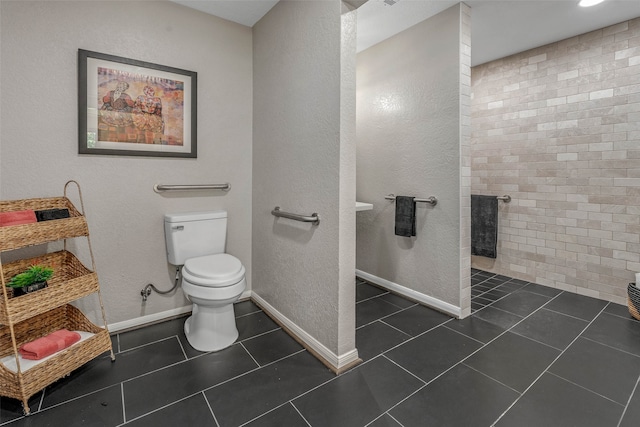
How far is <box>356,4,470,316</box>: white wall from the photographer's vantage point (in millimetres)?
2342

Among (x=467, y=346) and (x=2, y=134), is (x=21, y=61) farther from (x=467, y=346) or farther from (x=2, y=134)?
(x=467, y=346)

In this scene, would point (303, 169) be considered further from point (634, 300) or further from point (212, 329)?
point (634, 300)

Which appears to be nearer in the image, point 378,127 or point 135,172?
point 135,172

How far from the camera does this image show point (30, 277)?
1538 millimetres

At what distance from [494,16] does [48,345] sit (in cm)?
364

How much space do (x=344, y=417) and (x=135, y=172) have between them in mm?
2002

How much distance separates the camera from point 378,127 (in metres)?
2.99

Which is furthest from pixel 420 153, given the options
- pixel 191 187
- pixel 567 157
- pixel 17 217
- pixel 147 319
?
pixel 17 217

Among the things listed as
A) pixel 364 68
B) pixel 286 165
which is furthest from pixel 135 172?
pixel 364 68

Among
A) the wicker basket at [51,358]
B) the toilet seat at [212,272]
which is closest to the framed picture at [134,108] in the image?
the toilet seat at [212,272]

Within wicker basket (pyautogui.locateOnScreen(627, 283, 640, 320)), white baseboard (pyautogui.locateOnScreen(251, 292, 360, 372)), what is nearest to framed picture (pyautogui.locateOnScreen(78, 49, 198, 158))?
white baseboard (pyautogui.locateOnScreen(251, 292, 360, 372))

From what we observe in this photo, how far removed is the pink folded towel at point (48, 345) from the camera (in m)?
1.53

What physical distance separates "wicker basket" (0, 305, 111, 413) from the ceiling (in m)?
2.24

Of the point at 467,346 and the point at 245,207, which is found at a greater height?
the point at 245,207
